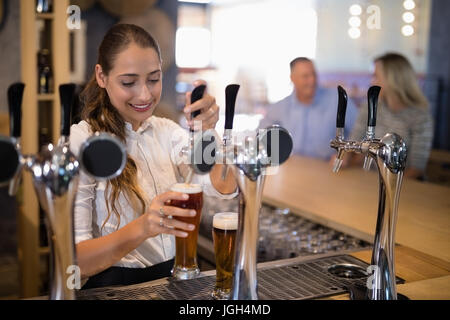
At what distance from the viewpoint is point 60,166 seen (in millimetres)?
917

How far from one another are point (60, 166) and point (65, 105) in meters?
0.11

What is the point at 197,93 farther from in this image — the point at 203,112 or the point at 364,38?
the point at 364,38

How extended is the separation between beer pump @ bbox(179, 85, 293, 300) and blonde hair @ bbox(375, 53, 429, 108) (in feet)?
9.32

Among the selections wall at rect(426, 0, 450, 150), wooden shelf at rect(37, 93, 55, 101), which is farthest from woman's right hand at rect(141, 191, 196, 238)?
wall at rect(426, 0, 450, 150)

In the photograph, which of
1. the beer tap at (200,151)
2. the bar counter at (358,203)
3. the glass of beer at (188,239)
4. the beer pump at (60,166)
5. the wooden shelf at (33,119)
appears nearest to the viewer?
the beer pump at (60,166)

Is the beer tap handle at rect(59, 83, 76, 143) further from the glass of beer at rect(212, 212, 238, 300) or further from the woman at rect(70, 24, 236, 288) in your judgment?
the glass of beer at rect(212, 212, 238, 300)

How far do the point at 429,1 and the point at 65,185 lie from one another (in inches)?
202

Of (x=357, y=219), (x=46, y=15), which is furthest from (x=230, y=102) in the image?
(x=46, y=15)

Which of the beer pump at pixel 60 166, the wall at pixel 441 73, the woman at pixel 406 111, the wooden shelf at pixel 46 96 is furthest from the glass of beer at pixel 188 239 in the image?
the wall at pixel 441 73

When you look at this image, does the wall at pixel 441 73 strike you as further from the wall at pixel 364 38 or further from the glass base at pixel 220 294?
the glass base at pixel 220 294

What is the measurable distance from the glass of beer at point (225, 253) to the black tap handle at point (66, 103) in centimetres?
44

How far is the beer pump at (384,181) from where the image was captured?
1.21m

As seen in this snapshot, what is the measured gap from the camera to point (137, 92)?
1406mm

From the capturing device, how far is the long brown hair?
57.0 inches
